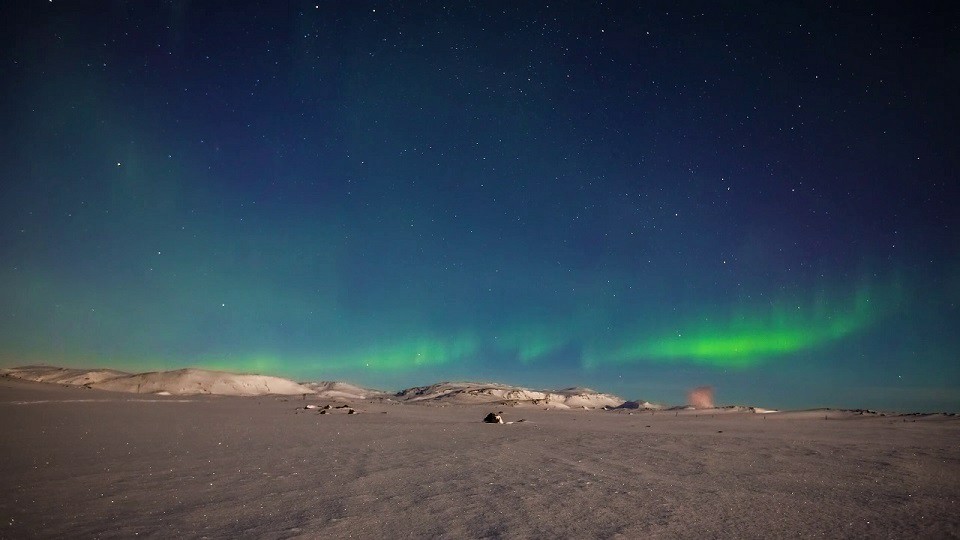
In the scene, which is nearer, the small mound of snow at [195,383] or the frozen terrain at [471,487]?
the frozen terrain at [471,487]

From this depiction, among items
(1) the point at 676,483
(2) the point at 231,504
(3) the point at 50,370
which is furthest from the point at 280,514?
(3) the point at 50,370

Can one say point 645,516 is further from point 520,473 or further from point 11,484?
point 11,484

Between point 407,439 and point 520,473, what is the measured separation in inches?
204

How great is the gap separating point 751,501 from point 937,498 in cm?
235

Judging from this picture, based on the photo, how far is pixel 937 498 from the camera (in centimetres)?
555

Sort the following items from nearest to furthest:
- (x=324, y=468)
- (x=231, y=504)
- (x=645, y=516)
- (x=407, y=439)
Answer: (x=645, y=516) → (x=231, y=504) → (x=324, y=468) → (x=407, y=439)

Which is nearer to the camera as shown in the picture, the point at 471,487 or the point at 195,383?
the point at 471,487

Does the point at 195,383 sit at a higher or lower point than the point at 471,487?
higher

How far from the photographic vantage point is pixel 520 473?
6.96 meters

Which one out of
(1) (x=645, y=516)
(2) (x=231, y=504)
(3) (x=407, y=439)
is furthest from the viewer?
(3) (x=407, y=439)

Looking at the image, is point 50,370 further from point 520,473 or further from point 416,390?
point 520,473

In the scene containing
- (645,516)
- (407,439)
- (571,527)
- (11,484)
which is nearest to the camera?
(571,527)

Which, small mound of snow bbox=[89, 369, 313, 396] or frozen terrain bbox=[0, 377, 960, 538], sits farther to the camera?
small mound of snow bbox=[89, 369, 313, 396]

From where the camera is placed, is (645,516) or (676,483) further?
(676,483)
